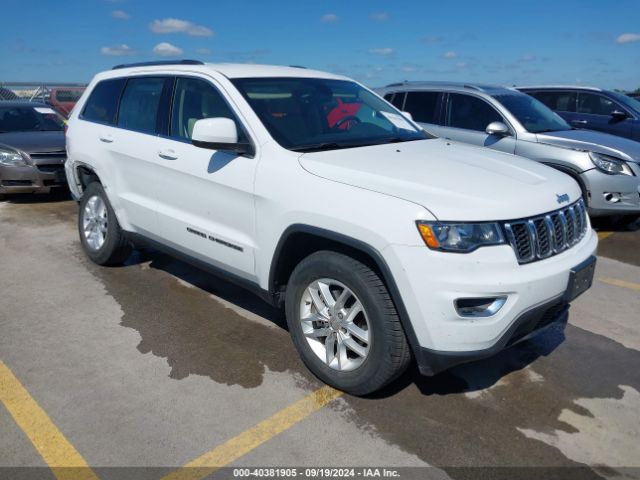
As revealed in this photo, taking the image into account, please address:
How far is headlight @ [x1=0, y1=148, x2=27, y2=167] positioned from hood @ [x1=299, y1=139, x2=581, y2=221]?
6.16 meters

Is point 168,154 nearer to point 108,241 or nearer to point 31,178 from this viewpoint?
point 108,241

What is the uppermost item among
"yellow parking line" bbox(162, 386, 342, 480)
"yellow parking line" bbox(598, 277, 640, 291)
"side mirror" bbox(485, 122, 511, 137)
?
"side mirror" bbox(485, 122, 511, 137)

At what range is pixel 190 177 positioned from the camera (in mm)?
3891

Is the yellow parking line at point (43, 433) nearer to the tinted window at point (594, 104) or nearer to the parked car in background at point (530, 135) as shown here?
the parked car in background at point (530, 135)

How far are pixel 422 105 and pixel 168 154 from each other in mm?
4820

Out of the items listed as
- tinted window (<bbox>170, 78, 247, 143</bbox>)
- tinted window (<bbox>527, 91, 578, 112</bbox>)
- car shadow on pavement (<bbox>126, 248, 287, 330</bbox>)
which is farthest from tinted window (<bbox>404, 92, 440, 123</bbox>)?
tinted window (<bbox>170, 78, 247, 143</bbox>)

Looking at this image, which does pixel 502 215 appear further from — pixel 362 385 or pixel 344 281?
pixel 362 385

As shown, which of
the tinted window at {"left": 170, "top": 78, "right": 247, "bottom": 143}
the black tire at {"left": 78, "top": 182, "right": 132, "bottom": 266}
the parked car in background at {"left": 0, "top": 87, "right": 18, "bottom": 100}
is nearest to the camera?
the tinted window at {"left": 170, "top": 78, "right": 247, "bottom": 143}

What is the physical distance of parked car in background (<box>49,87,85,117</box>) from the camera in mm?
18750

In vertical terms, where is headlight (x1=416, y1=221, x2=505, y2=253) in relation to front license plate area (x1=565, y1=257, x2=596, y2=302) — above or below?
above

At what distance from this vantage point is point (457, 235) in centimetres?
265

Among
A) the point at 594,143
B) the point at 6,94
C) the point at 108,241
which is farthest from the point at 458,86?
the point at 6,94

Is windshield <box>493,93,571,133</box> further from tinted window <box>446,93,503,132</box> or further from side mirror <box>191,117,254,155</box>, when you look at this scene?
side mirror <box>191,117,254,155</box>

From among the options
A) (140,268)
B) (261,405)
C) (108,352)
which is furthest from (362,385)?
(140,268)
